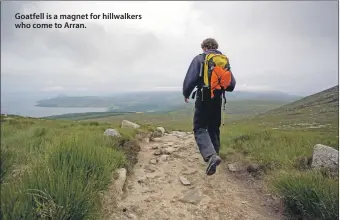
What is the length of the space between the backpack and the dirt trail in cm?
194

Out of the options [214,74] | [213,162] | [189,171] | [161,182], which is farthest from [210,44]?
[161,182]

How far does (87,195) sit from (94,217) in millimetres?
336

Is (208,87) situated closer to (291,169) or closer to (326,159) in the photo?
(291,169)

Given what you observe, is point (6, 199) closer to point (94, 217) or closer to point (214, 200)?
point (94, 217)

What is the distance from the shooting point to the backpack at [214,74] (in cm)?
563

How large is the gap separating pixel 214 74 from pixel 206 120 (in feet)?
3.74

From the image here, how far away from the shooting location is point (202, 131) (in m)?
6.27

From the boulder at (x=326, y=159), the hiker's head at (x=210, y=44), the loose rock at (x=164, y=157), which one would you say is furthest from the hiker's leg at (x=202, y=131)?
the boulder at (x=326, y=159)

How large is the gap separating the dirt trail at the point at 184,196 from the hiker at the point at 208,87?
0.58m

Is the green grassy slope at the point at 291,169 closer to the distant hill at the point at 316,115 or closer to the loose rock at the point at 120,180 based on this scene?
the loose rock at the point at 120,180

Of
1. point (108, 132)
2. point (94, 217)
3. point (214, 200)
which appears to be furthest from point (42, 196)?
point (108, 132)

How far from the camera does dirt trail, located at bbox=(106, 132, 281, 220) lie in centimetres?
466

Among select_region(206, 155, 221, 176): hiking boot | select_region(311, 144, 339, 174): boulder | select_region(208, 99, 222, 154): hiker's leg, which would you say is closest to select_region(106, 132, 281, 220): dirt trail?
select_region(206, 155, 221, 176): hiking boot

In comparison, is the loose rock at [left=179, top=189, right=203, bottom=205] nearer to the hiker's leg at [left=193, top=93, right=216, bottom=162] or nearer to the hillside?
the hillside
